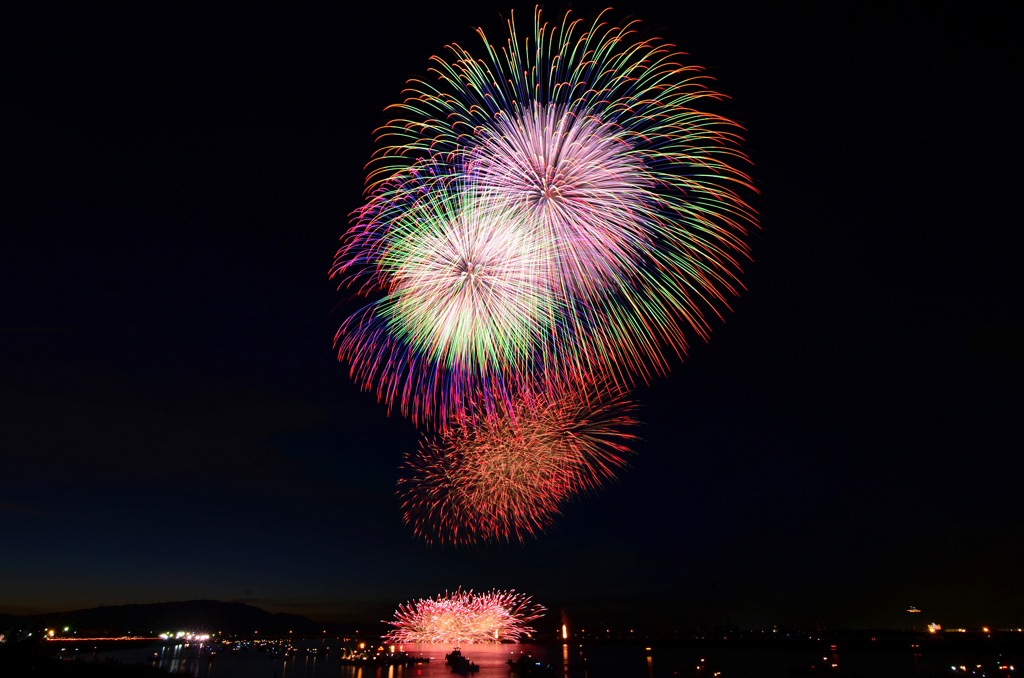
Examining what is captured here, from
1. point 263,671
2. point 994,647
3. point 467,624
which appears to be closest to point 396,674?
point 263,671

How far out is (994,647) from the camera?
415ft

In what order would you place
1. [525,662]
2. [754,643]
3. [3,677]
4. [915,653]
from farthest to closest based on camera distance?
[754,643]
[915,653]
[525,662]
[3,677]

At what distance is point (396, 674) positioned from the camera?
86.4 meters

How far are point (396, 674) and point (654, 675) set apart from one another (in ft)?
123

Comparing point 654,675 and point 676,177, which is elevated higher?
point 676,177

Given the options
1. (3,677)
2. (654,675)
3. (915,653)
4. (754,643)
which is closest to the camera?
(3,677)

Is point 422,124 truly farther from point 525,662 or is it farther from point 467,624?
point 525,662

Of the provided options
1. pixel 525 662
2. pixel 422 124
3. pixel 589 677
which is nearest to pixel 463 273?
pixel 422 124

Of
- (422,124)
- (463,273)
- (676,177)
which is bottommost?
(463,273)

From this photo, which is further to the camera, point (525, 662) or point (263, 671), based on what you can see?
point (263, 671)

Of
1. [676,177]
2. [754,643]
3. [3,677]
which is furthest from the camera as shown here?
[754,643]

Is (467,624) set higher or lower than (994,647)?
higher

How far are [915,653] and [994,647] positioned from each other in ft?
82.7

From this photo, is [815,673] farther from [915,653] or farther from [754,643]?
[754,643]
